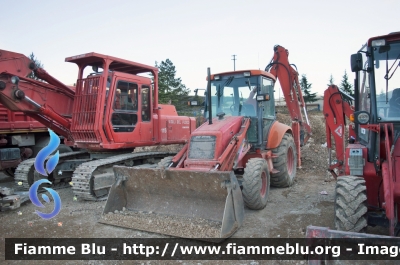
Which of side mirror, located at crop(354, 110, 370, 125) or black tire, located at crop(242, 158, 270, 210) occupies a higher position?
side mirror, located at crop(354, 110, 370, 125)

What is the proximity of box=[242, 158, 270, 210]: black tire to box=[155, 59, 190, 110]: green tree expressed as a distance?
21.8 metres

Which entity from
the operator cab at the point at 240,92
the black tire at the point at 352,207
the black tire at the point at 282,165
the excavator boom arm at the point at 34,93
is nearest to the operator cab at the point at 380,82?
the black tire at the point at 352,207

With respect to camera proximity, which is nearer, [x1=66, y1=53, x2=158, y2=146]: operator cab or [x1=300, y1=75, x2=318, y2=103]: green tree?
[x1=66, y1=53, x2=158, y2=146]: operator cab

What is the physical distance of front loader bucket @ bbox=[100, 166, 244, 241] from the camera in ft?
16.0

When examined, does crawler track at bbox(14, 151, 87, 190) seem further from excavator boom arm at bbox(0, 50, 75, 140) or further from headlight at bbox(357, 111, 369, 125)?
headlight at bbox(357, 111, 369, 125)

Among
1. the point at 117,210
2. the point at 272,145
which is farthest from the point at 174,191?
the point at 272,145

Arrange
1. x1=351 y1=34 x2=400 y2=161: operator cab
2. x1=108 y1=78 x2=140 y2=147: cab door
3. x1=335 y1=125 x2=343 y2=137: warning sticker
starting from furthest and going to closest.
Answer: x1=108 y1=78 x2=140 y2=147: cab door → x1=335 y1=125 x2=343 y2=137: warning sticker → x1=351 y1=34 x2=400 y2=161: operator cab

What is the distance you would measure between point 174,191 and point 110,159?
8.02 ft

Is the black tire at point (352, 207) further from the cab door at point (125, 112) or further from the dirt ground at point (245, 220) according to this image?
the cab door at point (125, 112)

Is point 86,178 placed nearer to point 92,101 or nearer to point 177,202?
point 92,101

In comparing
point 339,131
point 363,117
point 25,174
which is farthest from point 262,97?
point 25,174

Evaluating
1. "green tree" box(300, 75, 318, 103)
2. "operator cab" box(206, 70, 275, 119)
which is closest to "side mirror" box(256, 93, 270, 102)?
"operator cab" box(206, 70, 275, 119)

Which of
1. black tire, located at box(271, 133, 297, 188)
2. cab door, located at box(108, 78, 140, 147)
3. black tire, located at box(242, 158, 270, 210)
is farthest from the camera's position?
black tire, located at box(271, 133, 297, 188)

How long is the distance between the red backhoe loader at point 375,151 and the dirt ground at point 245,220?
924 mm
